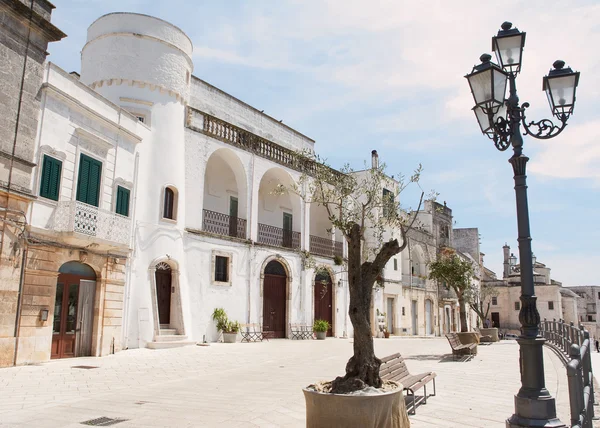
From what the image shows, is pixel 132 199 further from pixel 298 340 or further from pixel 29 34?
pixel 298 340

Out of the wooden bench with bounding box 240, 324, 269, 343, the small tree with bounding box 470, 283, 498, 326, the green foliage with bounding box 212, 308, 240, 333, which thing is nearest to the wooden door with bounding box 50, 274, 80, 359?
the green foliage with bounding box 212, 308, 240, 333

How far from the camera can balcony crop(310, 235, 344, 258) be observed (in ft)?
90.1

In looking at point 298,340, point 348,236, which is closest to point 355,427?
point 348,236

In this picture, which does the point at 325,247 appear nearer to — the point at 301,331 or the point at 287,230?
the point at 287,230

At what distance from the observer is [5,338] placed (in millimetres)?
11539

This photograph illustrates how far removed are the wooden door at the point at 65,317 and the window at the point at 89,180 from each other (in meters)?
2.38

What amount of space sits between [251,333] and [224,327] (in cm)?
174

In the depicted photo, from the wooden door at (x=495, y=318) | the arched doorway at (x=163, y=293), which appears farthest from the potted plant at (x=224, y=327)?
the wooden door at (x=495, y=318)

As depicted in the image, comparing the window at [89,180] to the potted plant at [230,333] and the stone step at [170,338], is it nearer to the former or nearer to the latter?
the stone step at [170,338]

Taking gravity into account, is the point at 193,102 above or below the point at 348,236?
above

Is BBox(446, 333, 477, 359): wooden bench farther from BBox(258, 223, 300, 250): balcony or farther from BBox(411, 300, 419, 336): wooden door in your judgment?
BBox(411, 300, 419, 336): wooden door

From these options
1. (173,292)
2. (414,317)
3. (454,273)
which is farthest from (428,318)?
(173,292)

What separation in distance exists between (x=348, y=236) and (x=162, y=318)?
13.5 m

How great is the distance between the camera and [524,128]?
631cm
